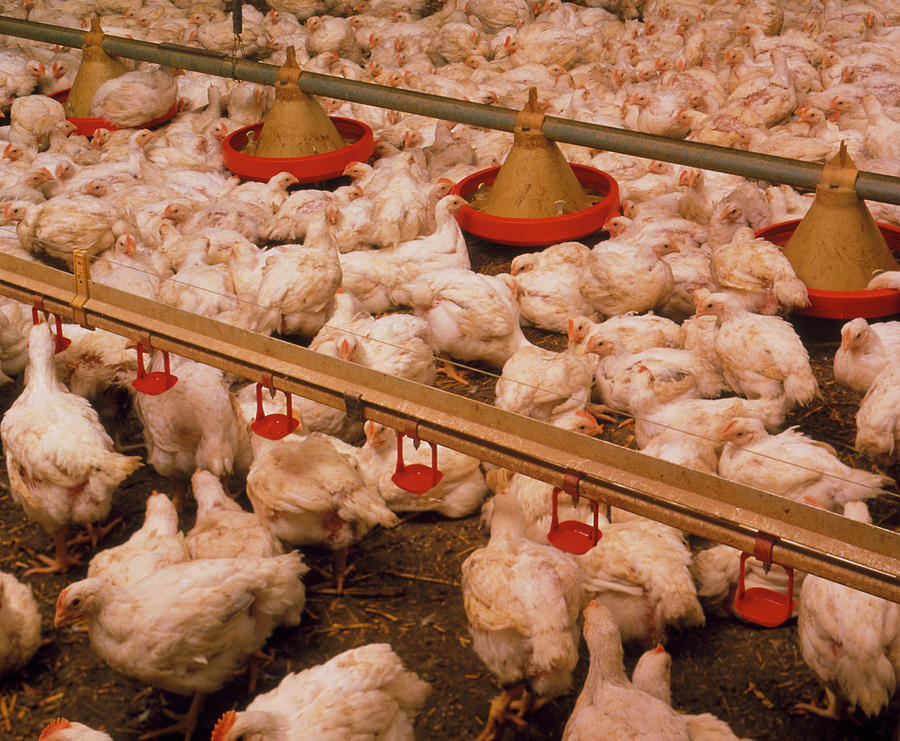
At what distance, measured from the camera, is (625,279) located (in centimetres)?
493

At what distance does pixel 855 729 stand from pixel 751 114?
5.14 meters

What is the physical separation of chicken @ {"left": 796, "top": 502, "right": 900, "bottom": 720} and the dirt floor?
0.52ft

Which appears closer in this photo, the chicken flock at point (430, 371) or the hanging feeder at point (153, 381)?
the chicken flock at point (430, 371)

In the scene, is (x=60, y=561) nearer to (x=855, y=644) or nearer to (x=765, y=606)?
(x=765, y=606)

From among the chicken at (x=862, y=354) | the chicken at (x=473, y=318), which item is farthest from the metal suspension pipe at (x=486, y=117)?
the chicken at (x=473, y=318)

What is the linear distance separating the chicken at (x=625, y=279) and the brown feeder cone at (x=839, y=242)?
73cm

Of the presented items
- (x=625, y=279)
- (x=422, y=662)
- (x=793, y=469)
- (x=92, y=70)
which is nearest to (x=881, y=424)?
(x=793, y=469)

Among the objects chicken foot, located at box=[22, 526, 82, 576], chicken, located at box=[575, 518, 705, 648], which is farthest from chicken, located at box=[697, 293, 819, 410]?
chicken foot, located at box=[22, 526, 82, 576]

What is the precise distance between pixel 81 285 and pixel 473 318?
74.5 inches

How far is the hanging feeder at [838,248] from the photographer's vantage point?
195 inches

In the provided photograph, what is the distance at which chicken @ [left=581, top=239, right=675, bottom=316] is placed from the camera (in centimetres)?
495

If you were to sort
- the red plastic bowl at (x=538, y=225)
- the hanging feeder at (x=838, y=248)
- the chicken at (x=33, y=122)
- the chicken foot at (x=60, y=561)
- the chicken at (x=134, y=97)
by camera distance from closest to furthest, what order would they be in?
1. the chicken foot at (x=60, y=561)
2. the hanging feeder at (x=838, y=248)
3. the red plastic bowl at (x=538, y=225)
4. the chicken at (x=33, y=122)
5. the chicken at (x=134, y=97)

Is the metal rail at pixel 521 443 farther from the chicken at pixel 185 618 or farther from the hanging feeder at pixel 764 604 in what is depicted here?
the chicken at pixel 185 618

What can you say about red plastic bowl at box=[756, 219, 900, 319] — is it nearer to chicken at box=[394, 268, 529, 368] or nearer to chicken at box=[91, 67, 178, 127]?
chicken at box=[394, 268, 529, 368]
